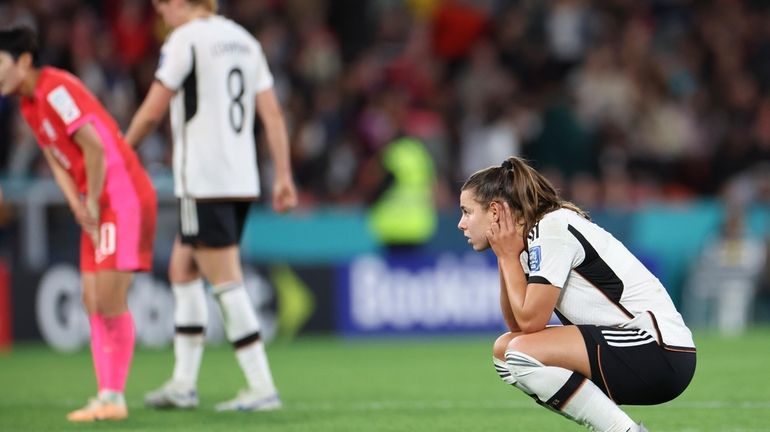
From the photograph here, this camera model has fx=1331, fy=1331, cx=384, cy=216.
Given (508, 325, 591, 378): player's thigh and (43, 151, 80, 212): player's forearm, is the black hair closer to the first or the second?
(43, 151, 80, 212): player's forearm

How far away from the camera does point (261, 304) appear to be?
11.9m

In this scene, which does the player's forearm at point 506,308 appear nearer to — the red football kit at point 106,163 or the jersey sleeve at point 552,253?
the jersey sleeve at point 552,253

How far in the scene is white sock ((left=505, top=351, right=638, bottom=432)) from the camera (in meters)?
4.70

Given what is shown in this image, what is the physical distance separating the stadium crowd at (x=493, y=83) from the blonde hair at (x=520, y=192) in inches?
308

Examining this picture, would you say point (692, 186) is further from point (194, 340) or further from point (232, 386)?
point (194, 340)

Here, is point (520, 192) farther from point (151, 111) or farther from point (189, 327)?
point (189, 327)

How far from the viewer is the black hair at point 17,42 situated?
6320mm

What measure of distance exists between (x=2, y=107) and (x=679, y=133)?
24.2 ft

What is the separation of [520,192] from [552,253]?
0.29 meters

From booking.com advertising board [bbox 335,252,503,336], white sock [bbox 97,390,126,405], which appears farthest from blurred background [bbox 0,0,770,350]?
white sock [bbox 97,390,126,405]

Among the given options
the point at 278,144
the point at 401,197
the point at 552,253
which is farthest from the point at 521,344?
the point at 401,197

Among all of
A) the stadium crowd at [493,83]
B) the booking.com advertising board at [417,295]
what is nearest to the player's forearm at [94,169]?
the booking.com advertising board at [417,295]

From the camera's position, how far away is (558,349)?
481cm

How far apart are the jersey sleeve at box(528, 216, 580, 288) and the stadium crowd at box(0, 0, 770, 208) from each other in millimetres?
8026
